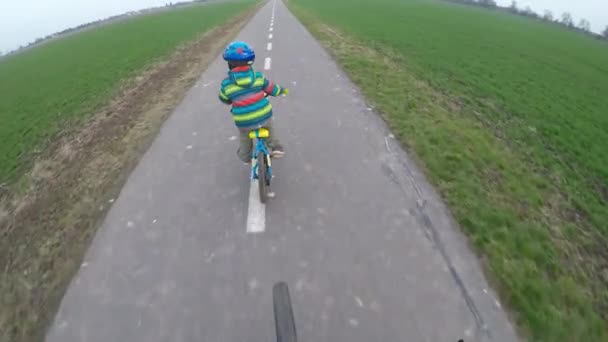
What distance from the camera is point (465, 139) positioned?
23.7 ft

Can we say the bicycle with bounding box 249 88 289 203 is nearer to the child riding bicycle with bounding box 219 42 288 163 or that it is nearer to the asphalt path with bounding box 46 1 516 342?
the child riding bicycle with bounding box 219 42 288 163

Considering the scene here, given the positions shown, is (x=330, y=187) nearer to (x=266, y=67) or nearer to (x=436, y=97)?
(x=436, y=97)

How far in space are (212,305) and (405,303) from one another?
2011 millimetres

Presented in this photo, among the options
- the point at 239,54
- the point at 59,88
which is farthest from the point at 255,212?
the point at 59,88

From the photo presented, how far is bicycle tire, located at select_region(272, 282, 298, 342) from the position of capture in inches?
86.5

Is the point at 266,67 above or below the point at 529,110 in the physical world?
above

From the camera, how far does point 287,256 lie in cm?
416

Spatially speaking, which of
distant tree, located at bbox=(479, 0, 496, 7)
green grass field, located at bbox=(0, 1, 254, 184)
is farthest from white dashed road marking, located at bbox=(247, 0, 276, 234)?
distant tree, located at bbox=(479, 0, 496, 7)

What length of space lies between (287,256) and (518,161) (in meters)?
5.62

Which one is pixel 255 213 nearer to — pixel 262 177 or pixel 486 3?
pixel 262 177

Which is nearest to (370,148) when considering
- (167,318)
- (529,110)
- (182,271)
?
(182,271)

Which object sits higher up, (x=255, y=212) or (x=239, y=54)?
(x=239, y=54)

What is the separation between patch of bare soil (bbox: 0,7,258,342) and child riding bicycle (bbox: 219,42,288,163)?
2641mm

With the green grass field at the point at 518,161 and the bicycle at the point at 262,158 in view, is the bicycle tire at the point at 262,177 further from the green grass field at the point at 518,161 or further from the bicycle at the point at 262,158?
the green grass field at the point at 518,161
